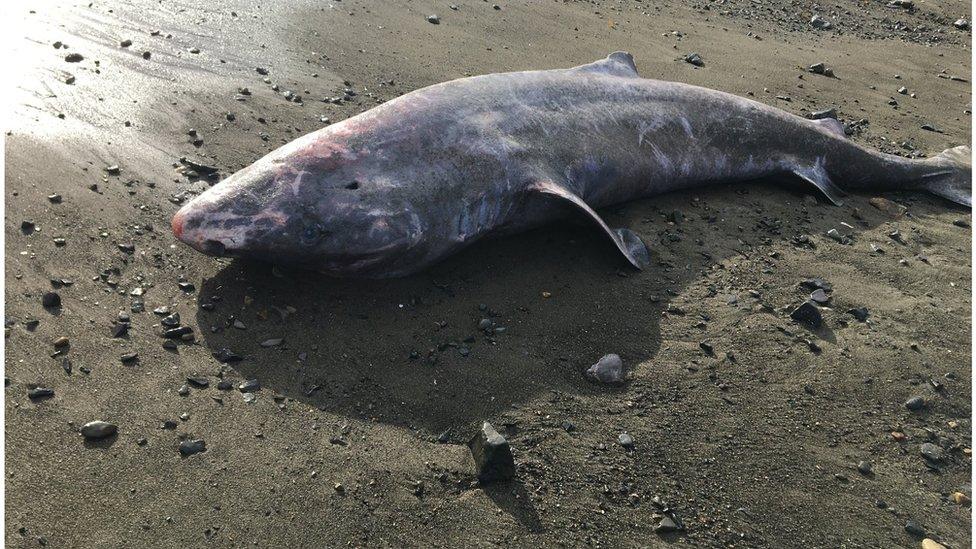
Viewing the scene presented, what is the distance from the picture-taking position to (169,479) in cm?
315

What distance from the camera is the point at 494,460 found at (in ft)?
10.7

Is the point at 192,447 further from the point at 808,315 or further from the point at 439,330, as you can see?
the point at 808,315

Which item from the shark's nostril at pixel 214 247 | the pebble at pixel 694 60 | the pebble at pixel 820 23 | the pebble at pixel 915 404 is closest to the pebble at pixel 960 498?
the pebble at pixel 915 404

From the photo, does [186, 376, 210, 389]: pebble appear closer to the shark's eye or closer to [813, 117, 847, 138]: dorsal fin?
the shark's eye

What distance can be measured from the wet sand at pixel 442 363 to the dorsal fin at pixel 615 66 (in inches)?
40.9

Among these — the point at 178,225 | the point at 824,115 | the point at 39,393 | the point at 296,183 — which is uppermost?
the point at 296,183

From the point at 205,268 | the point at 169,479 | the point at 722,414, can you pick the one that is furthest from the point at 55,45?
the point at 722,414

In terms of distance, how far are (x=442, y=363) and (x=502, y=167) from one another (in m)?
1.32

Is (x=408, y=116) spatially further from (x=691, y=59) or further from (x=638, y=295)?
(x=691, y=59)

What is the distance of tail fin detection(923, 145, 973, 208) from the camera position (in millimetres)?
6078

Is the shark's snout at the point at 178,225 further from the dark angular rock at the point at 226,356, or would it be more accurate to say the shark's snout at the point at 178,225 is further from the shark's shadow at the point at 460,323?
the dark angular rock at the point at 226,356

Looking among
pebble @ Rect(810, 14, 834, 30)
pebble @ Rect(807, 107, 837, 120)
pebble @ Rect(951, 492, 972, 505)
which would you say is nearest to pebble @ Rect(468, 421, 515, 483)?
pebble @ Rect(951, 492, 972, 505)

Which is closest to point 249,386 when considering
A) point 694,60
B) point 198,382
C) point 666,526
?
point 198,382

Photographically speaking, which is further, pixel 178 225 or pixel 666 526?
pixel 178 225
